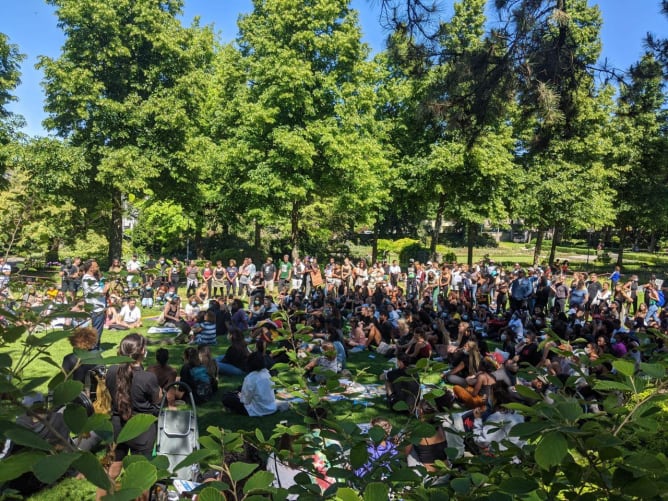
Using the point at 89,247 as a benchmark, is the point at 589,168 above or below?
above

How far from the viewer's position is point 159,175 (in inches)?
803

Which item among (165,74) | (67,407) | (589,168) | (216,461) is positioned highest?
(165,74)

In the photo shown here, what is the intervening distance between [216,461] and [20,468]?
0.83 meters

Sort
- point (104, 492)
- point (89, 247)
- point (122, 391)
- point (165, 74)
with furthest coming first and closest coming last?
point (89, 247)
point (165, 74)
point (122, 391)
point (104, 492)

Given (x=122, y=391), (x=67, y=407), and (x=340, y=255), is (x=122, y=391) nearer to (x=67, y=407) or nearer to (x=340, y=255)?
(x=67, y=407)

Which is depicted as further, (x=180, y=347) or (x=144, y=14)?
(x=144, y=14)

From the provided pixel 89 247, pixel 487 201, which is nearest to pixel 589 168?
pixel 487 201

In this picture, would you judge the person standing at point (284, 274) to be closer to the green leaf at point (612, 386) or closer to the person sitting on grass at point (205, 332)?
the person sitting on grass at point (205, 332)

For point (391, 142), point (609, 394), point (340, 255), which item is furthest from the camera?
point (340, 255)

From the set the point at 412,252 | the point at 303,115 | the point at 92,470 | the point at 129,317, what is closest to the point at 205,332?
the point at 129,317

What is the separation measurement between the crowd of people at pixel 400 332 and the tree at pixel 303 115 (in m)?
4.74

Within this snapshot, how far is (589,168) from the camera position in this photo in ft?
90.1

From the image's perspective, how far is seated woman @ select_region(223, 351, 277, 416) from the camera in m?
7.05

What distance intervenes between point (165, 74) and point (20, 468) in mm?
22473
